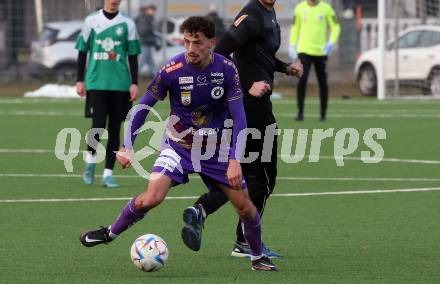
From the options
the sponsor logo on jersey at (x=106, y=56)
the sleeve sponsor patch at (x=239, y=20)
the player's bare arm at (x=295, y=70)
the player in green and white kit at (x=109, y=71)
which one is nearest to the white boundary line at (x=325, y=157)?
the player in green and white kit at (x=109, y=71)

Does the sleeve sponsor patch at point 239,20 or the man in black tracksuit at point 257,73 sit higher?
the sleeve sponsor patch at point 239,20

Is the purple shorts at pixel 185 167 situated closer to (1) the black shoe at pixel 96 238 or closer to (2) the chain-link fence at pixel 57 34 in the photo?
(1) the black shoe at pixel 96 238

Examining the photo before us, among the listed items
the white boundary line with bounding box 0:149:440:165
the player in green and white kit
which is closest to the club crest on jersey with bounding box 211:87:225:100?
the player in green and white kit

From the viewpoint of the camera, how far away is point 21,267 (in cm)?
915

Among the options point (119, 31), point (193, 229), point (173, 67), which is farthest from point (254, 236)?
point (119, 31)

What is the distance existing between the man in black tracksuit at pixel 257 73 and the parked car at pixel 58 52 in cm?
2482

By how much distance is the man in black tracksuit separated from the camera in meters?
9.80

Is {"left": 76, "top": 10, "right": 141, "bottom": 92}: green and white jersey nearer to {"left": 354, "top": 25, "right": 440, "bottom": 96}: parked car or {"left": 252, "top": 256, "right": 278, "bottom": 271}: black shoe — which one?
{"left": 252, "top": 256, "right": 278, "bottom": 271}: black shoe

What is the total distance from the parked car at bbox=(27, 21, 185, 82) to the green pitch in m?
15.3

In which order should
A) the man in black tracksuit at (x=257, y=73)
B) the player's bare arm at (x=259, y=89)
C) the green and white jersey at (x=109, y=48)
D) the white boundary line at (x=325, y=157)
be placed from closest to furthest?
the player's bare arm at (x=259, y=89)
the man in black tracksuit at (x=257, y=73)
the green and white jersey at (x=109, y=48)
the white boundary line at (x=325, y=157)

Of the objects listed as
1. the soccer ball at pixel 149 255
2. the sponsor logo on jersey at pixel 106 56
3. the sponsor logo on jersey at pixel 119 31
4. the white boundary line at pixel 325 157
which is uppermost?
the sponsor logo on jersey at pixel 119 31

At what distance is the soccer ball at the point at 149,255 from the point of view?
892cm

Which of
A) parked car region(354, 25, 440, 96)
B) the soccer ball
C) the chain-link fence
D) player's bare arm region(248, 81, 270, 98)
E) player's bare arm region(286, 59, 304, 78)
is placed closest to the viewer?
the soccer ball

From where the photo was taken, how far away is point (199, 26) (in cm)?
883
